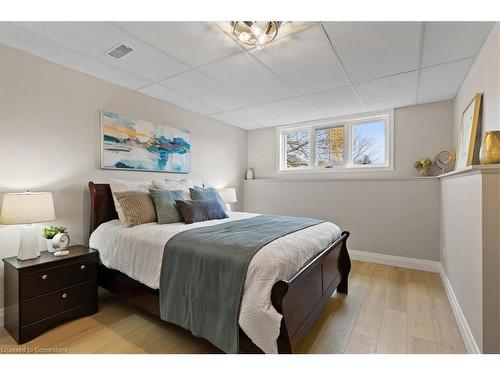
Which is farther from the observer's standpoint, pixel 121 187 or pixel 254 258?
pixel 121 187

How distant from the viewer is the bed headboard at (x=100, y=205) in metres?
2.49

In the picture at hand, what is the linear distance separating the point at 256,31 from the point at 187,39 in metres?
0.57

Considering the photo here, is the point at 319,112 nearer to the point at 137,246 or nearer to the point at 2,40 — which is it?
the point at 137,246

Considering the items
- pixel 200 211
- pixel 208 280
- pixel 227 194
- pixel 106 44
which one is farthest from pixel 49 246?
pixel 227 194

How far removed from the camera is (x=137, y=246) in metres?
1.98

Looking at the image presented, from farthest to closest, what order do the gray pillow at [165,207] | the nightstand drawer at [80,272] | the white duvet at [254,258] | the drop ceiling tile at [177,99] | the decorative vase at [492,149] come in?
the drop ceiling tile at [177,99] → the gray pillow at [165,207] → the nightstand drawer at [80,272] → the decorative vase at [492,149] → the white duvet at [254,258]

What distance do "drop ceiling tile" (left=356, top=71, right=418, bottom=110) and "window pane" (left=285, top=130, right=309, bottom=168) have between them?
1.27m

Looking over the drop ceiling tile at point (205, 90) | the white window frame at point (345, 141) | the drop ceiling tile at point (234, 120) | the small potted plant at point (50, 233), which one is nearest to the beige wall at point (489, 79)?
the white window frame at point (345, 141)

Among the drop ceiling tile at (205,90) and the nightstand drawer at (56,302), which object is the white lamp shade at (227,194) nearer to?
the drop ceiling tile at (205,90)

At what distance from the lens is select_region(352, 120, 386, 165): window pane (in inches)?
152

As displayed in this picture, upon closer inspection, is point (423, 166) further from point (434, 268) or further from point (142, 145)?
point (142, 145)

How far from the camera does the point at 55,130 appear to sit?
2318 millimetres

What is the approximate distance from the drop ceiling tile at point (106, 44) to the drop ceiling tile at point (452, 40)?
2.14 metres
